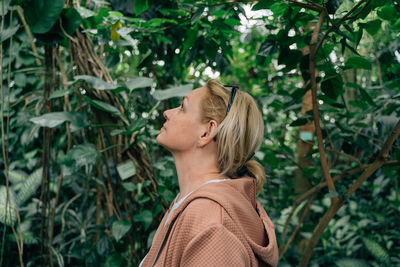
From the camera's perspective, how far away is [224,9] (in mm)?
1302

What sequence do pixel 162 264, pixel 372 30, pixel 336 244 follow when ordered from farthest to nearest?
pixel 336 244
pixel 372 30
pixel 162 264

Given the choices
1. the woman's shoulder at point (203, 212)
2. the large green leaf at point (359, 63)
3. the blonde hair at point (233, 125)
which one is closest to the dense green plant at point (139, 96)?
the large green leaf at point (359, 63)

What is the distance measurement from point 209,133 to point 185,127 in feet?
0.26

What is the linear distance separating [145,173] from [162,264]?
0.77 metres

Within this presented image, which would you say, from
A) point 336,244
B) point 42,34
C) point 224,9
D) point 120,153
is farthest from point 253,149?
point 336,244

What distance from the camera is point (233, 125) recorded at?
97 centimetres

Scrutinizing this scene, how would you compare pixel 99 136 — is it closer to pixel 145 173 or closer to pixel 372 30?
pixel 145 173

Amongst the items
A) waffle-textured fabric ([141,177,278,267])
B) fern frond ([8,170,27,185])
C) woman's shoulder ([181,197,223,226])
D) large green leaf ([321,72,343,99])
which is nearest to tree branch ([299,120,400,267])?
large green leaf ([321,72,343,99])

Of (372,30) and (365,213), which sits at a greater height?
(372,30)

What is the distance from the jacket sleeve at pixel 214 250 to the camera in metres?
0.67

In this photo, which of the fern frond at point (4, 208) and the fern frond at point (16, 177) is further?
the fern frond at point (16, 177)

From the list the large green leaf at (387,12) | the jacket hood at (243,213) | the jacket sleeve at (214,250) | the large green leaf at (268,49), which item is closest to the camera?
the jacket sleeve at (214,250)

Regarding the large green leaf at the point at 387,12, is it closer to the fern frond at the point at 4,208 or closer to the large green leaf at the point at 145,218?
the large green leaf at the point at 145,218

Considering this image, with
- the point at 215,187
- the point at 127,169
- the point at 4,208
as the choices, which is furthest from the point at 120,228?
the point at 4,208
